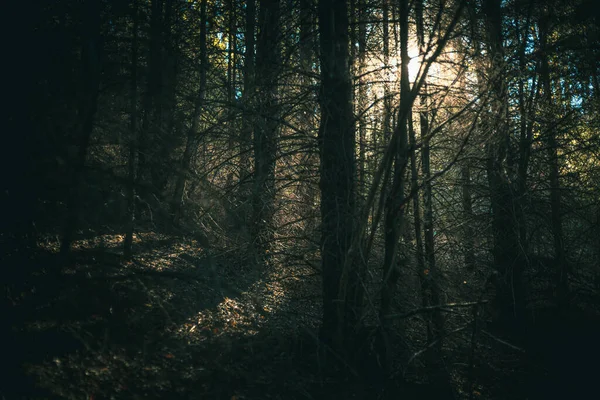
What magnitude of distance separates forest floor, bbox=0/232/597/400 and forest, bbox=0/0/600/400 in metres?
0.04

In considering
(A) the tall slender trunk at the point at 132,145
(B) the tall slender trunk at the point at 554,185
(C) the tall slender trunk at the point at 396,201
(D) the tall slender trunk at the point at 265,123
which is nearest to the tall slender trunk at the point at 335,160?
(C) the tall slender trunk at the point at 396,201

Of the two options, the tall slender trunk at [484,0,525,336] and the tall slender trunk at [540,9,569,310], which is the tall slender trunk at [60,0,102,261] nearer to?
the tall slender trunk at [484,0,525,336]

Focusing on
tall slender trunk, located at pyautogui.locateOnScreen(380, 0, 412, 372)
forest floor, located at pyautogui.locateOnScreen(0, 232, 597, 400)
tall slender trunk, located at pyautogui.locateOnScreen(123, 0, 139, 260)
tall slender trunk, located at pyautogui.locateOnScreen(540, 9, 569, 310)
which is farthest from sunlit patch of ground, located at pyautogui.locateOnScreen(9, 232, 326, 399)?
tall slender trunk, located at pyautogui.locateOnScreen(540, 9, 569, 310)

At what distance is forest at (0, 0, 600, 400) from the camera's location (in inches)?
164

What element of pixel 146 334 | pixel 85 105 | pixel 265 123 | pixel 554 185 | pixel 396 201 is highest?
pixel 265 123

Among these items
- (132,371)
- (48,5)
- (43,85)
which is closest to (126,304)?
(132,371)

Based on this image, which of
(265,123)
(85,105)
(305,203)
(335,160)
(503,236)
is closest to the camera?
(85,105)

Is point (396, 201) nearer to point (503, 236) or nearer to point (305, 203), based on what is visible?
point (305, 203)

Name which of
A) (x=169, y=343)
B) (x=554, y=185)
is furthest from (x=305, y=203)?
(x=554, y=185)

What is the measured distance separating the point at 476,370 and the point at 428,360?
922mm

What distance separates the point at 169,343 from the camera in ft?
21.2

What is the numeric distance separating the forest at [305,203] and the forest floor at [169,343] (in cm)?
4

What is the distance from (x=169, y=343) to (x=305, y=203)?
3.09m

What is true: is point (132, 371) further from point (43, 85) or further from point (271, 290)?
point (271, 290)
